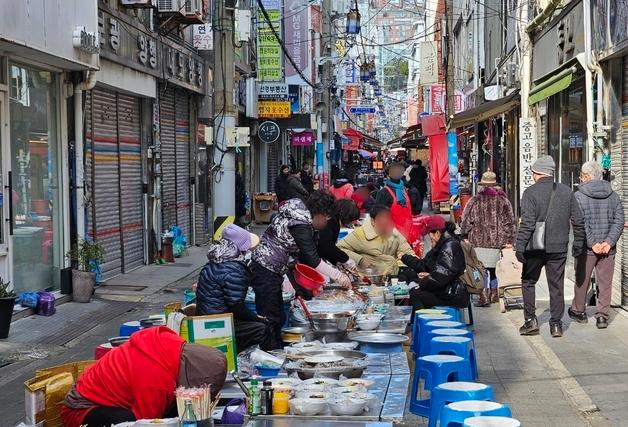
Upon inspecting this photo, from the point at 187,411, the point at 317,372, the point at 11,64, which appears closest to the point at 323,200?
the point at 317,372

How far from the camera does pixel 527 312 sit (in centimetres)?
1093

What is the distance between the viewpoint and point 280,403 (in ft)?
17.4

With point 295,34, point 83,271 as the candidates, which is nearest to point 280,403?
point 83,271

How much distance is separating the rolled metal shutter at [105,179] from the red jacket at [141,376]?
1015cm

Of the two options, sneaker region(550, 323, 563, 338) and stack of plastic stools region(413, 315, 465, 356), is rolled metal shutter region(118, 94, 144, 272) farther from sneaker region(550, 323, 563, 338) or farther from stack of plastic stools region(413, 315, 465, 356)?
stack of plastic stools region(413, 315, 465, 356)

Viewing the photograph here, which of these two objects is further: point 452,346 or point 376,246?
point 376,246

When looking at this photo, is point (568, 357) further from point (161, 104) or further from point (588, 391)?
point (161, 104)

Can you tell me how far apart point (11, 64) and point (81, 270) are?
124 inches

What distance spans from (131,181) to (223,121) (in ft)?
8.19

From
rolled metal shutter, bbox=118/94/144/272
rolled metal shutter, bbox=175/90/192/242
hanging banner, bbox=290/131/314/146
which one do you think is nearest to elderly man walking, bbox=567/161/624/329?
rolled metal shutter, bbox=118/94/144/272

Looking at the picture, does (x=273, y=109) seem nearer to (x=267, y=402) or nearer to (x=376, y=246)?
(x=376, y=246)

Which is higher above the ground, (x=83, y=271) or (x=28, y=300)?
(x=83, y=271)

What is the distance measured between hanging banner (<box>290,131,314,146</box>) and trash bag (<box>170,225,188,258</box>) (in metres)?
21.6

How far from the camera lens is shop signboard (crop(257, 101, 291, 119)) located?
32719mm
